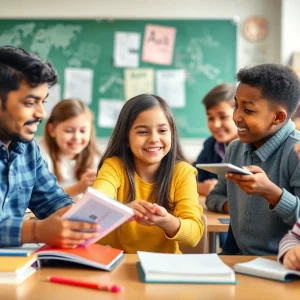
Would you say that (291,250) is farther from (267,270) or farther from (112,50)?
(112,50)

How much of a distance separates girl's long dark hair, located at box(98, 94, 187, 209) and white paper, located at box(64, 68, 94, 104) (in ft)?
10.4

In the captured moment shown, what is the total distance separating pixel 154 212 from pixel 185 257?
9.2 inches

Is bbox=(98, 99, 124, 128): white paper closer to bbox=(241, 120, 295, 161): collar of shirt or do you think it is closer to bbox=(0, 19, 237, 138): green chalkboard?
bbox=(0, 19, 237, 138): green chalkboard

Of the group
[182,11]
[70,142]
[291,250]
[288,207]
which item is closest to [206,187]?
[70,142]

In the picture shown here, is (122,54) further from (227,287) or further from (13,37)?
(227,287)

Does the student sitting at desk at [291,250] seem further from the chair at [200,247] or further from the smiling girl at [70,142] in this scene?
the smiling girl at [70,142]

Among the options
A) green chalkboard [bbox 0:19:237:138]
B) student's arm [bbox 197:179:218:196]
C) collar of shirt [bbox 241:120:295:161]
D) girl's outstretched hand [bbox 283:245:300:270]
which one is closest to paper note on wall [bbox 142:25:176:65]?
green chalkboard [bbox 0:19:237:138]

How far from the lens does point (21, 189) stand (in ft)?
5.76

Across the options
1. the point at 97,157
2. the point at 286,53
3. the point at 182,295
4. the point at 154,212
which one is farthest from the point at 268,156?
the point at 286,53

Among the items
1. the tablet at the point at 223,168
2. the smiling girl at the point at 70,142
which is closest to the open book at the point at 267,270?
the tablet at the point at 223,168

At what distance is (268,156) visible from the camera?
6.17 feet

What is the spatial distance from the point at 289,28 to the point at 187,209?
11.1ft

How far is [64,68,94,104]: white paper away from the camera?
5.18 meters

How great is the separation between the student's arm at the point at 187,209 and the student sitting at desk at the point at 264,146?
0.16 meters
